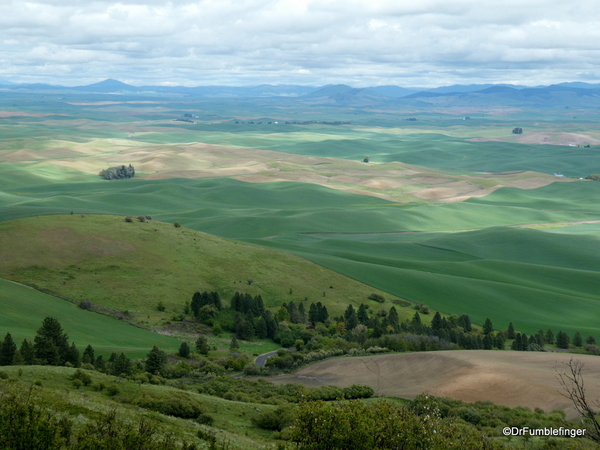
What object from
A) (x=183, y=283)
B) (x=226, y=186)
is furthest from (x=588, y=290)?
(x=226, y=186)

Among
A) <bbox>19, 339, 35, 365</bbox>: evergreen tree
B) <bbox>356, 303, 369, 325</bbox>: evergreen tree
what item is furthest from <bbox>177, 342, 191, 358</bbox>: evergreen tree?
<bbox>356, 303, 369, 325</bbox>: evergreen tree

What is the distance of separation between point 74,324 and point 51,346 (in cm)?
1598

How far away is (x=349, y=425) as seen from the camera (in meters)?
22.0

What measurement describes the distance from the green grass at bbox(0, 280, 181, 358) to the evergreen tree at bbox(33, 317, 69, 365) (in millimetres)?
5338

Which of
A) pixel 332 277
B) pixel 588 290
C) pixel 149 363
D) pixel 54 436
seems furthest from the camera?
pixel 588 290

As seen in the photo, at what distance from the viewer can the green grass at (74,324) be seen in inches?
2052

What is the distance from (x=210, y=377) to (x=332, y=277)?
3981cm

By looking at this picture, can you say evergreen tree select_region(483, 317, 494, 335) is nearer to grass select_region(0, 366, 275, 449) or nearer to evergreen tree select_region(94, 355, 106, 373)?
grass select_region(0, 366, 275, 449)

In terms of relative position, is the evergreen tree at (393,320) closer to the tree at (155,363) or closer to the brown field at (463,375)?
the brown field at (463,375)

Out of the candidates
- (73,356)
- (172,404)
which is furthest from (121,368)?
(172,404)

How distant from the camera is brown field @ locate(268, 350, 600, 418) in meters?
38.5

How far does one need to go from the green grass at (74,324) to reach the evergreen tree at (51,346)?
534cm

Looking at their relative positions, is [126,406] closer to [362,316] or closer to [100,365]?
[100,365]

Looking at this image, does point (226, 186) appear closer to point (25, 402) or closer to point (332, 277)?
point (332, 277)
